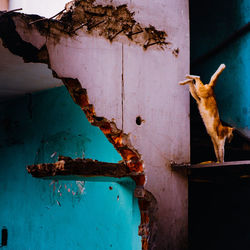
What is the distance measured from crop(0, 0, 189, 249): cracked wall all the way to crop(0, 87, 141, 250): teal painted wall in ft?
1.54

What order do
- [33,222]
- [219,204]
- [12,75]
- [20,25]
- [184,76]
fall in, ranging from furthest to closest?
A: [33,222], [219,204], [12,75], [184,76], [20,25]

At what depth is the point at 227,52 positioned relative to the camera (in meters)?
6.58

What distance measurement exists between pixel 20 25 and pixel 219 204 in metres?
4.25

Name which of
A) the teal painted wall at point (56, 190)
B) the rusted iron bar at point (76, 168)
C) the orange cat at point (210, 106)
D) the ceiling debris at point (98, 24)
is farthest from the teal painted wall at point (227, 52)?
the rusted iron bar at point (76, 168)

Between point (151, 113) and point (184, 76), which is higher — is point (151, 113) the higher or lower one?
the lower one

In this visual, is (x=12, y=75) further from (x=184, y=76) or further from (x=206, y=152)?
(x=206, y=152)

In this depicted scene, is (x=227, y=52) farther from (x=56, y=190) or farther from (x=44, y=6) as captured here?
(x=56, y=190)

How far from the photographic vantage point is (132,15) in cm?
477

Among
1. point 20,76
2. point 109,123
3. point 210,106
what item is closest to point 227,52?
point 210,106

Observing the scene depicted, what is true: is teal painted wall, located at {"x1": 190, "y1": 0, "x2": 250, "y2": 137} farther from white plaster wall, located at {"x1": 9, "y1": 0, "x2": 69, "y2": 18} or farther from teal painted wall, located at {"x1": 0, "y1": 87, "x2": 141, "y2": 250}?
white plaster wall, located at {"x1": 9, "y1": 0, "x2": 69, "y2": 18}

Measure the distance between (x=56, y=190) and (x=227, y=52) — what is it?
152 inches

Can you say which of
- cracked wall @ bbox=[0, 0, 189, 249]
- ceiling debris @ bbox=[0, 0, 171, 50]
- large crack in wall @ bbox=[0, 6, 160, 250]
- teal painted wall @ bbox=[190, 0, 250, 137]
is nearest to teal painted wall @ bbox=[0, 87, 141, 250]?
large crack in wall @ bbox=[0, 6, 160, 250]

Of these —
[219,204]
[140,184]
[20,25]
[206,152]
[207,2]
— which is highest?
[207,2]

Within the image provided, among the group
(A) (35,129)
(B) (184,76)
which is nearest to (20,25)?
(B) (184,76)
